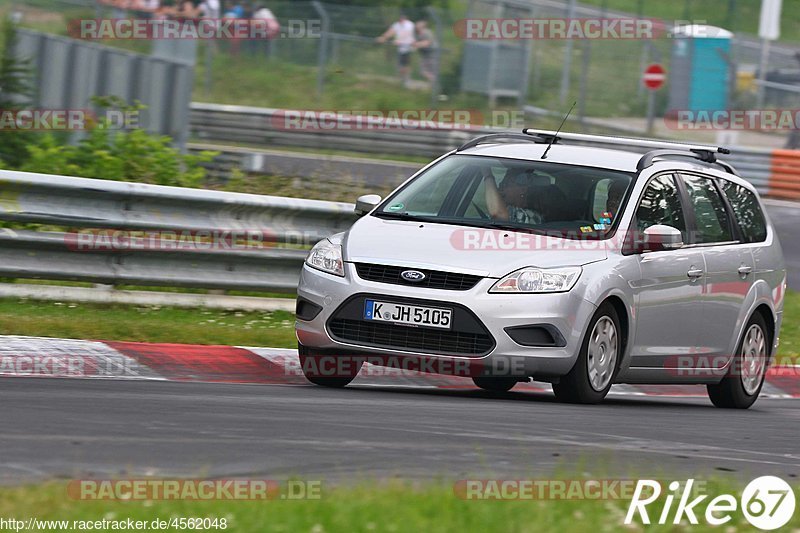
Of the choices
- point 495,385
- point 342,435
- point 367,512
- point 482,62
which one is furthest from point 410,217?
point 482,62

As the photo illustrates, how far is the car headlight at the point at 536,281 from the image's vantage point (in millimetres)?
8664

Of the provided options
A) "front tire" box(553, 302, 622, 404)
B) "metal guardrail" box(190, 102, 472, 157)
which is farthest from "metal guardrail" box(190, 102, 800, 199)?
"front tire" box(553, 302, 622, 404)

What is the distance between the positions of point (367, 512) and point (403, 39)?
956 inches

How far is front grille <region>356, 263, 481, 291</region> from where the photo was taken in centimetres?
866

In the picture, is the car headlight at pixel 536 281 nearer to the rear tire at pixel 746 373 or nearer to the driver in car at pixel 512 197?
the driver in car at pixel 512 197

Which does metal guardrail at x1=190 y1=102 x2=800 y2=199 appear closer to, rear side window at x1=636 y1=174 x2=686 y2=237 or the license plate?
rear side window at x1=636 y1=174 x2=686 y2=237

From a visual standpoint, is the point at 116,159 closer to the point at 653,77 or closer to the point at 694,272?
the point at 694,272

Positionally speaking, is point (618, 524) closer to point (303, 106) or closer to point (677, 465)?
point (677, 465)

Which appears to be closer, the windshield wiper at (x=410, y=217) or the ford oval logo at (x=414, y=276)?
the ford oval logo at (x=414, y=276)

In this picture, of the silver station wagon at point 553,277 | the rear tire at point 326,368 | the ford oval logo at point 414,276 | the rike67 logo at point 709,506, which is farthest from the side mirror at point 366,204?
the rike67 logo at point 709,506

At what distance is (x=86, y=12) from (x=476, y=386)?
17250mm

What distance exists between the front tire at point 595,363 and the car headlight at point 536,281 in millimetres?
305

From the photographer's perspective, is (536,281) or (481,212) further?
(481,212)

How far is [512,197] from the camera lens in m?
9.70
